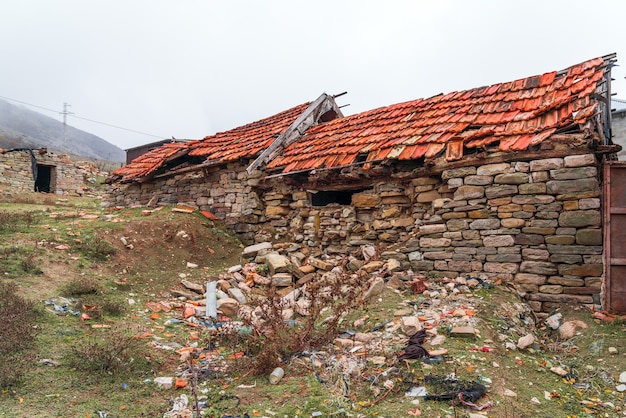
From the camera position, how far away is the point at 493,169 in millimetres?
5352

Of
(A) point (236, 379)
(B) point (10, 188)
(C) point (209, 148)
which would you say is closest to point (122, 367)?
(A) point (236, 379)

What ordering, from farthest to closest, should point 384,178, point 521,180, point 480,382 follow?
point 384,178 < point 521,180 < point 480,382

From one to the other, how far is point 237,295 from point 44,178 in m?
16.8

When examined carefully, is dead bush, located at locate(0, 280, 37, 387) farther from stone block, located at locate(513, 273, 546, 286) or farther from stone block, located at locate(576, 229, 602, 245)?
stone block, located at locate(576, 229, 602, 245)

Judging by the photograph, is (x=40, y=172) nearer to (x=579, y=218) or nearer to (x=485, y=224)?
(x=485, y=224)

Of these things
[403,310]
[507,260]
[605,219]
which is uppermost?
[605,219]

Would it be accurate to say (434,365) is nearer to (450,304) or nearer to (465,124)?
(450,304)

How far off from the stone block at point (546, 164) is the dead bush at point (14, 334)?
19.5ft

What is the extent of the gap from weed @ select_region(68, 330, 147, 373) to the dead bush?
375 mm

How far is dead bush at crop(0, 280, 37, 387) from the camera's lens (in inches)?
122

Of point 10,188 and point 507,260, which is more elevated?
point 10,188

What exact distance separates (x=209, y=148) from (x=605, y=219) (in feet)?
26.6

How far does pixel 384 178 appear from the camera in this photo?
21.3ft

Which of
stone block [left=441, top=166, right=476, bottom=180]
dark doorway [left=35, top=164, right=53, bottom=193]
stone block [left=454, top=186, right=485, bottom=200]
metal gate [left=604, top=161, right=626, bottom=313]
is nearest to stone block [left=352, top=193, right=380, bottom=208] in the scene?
stone block [left=441, top=166, right=476, bottom=180]
